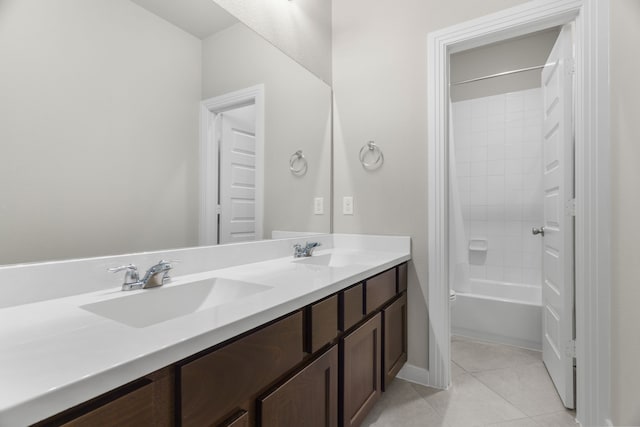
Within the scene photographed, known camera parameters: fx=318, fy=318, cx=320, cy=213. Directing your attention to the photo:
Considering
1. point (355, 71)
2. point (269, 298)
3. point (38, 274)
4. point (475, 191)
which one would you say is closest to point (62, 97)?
point (38, 274)

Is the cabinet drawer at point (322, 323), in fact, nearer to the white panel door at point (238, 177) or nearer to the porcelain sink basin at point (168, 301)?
the porcelain sink basin at point (168, 301)

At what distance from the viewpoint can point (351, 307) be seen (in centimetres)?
124

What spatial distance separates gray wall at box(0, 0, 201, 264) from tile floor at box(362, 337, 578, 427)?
4.43 ft

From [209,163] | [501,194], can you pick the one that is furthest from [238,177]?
[501,194]

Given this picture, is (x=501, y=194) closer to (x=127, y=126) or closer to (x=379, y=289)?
(x=379, y=289)

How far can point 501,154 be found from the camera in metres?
3.09

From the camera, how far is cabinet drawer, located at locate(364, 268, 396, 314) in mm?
1392

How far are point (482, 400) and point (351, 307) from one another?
1090 mm

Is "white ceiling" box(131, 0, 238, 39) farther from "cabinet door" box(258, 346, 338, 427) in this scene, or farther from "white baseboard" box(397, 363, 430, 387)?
"white baseboard" box(397, 363, 430, 387)

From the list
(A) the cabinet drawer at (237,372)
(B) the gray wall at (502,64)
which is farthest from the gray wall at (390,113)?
(B) the gray wall at (502,64)

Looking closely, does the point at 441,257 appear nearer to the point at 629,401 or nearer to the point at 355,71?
the point at 629,401

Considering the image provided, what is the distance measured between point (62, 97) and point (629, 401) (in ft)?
8.03

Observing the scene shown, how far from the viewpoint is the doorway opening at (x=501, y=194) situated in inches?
94.2

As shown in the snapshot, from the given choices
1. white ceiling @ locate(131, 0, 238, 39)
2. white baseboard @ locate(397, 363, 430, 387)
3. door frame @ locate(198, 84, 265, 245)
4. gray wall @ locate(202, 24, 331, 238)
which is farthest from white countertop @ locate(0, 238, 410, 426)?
white baseboard @ locate(397, 363, 430, 387)
